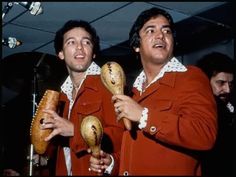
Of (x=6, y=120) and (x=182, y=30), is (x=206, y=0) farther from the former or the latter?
(x=6, y=120)

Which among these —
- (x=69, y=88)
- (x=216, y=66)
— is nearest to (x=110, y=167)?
(x=69, y=88)

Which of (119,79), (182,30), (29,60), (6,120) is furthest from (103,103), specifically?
(6,120)

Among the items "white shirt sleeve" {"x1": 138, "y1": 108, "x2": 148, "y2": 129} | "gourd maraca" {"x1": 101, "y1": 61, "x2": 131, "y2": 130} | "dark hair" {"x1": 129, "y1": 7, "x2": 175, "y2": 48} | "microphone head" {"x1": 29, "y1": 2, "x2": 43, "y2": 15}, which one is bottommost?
"white shirt sleeve" {"x1": 138, "y1": 108, "x2": 148, "y2": 129}

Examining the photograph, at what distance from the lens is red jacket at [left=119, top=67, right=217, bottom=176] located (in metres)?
1.47

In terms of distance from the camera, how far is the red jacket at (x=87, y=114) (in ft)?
6.22

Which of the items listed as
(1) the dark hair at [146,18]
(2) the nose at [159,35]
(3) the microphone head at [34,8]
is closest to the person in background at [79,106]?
(1) the dark hair at [146,18]

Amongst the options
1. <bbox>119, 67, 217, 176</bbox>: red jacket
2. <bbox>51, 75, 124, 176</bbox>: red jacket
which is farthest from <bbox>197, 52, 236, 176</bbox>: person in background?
<bbox>119, 67, 217, 176</bbox>: red jacket

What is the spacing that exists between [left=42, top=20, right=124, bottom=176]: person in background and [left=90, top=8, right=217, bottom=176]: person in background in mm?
180

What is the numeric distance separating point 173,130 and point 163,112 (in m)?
0.08

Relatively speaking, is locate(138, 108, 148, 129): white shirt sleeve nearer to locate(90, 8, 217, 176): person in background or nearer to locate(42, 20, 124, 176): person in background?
locate(90, 8, 217, 176): person in background

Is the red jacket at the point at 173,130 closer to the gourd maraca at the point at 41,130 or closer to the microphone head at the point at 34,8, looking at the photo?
the gourd maraca at the point at 41,130

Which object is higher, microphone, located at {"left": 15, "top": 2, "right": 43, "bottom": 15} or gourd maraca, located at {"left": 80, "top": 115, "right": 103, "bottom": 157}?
microphone, located at {"left": 15, "top": 2, "right": 43, "bottom": 15}

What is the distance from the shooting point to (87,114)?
6.59 ft

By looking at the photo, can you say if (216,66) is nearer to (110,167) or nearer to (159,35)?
(159,35)
